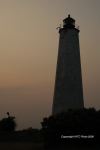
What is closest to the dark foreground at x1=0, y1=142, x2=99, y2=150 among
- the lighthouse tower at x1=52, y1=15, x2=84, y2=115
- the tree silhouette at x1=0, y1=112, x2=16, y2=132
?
the lighthouse tower at x1=52, y1=15, x2=84, y2=115

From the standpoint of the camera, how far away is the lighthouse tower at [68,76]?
63875 mm

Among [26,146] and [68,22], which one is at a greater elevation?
[68,22]

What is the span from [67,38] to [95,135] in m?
18.1

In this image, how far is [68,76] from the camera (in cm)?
6425

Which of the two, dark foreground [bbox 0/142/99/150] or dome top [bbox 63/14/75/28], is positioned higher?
dome top [bbox 63/14/75/28]

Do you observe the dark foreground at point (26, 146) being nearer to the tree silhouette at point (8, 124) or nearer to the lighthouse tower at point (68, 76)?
the lighthouse tower at point (68, 76)

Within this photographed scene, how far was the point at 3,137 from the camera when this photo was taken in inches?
2362

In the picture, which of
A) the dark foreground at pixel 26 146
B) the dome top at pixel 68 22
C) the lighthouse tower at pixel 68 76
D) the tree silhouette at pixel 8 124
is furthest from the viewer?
the tree silhouette at pixel 8 124

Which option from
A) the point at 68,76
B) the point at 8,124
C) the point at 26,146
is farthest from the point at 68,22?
the point at 26,146

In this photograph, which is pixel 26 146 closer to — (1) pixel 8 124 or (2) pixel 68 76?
(2) pixel 68 76

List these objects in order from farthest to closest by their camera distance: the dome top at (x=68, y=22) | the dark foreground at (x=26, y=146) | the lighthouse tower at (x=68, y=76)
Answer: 1. the dome top at (x=68, y=22)
2. the lighthouse tower at (x=68, y=76)
3. the dark foreground at (x=26, y=146)

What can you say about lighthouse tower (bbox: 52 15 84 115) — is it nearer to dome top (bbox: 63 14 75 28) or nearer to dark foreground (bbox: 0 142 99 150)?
dome top (bbox: 63 14 75 28)

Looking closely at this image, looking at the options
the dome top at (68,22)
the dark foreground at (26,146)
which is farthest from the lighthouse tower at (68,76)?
the dark foreground at (26,146)

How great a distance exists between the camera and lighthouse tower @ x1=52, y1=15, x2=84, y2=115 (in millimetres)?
63875
